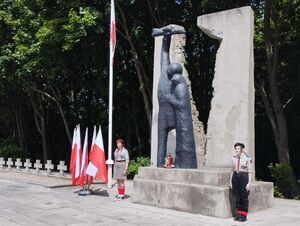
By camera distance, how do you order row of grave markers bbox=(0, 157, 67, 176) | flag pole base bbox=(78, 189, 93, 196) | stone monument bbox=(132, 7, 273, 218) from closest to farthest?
stone monument bbox=(132, 7, 273, 218) → flag pole base bbox=(78, 189, 93, 196) → row of grave markers bbox=(0, 157, 67, 176)

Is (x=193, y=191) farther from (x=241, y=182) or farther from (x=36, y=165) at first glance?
(x=36, y=165)

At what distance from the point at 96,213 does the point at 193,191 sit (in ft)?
7.08

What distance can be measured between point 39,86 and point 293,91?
13.7m

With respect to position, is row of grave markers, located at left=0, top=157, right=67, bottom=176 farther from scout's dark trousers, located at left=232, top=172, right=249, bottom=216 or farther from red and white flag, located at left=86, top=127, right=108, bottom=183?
scout's dark trousers, located at left=232, top=172, right=249, bottom=216

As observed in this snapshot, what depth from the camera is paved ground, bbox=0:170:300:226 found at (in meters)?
8.62

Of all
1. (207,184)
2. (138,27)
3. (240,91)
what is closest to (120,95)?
(138,27)

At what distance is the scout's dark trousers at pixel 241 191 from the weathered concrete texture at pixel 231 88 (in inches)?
89.0

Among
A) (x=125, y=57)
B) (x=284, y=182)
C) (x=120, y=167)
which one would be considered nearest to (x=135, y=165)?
(x=125, y=57)

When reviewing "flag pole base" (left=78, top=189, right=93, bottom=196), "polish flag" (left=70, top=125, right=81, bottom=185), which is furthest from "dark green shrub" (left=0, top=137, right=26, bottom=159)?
"flag pole base" (left=78, top=189, right=93, bottom=196)

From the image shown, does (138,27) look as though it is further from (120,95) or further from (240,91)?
(240,91)

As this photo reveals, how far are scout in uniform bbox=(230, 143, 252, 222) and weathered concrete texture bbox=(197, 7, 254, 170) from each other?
218 cm

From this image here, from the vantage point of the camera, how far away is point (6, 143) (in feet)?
98.0

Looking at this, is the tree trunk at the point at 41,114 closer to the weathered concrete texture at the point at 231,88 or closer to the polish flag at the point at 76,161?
the polish flag at the point at 76,161

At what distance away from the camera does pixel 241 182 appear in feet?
28.9
